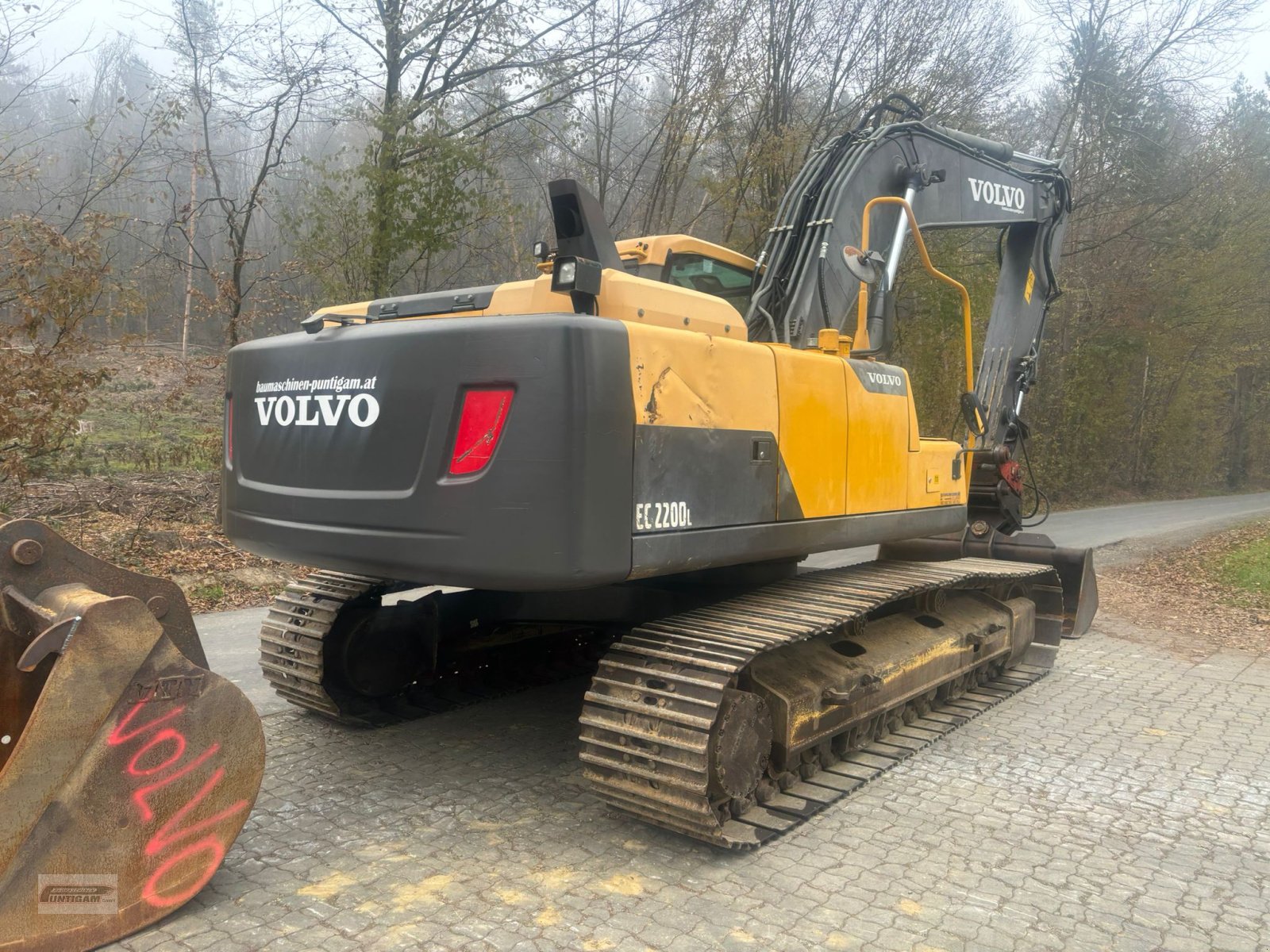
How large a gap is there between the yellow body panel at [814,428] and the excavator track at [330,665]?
1883 mm

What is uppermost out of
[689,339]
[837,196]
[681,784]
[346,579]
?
[837,196]

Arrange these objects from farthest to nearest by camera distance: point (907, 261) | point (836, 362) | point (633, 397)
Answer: point (907, 261)
point (836, 362)
point (633, 397)

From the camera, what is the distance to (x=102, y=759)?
258 cm

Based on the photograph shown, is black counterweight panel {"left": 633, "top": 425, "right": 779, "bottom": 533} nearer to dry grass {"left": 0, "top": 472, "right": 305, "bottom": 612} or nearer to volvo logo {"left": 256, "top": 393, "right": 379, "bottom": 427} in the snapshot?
volvo logo {"left": 256, "top": 393, "right": 379, "bottom": 427}

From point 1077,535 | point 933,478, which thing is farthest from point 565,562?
point 1077,535

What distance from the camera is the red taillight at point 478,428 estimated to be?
10.1 ft

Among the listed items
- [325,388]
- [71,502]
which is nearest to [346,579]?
[325,388]

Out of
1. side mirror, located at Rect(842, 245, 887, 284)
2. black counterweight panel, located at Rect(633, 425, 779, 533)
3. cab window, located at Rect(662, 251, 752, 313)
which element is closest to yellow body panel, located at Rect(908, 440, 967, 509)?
side mirror, located at Rect(842, 245, 887, 284)

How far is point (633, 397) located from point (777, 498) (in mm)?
896

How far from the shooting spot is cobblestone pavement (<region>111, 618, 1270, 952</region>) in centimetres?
283

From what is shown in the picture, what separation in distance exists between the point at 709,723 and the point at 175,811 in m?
1.60

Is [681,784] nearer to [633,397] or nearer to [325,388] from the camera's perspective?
[633,397]

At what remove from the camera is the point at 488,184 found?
11.5m

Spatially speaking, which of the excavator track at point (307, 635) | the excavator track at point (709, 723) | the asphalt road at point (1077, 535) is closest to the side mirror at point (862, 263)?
the excavator track at point (709, 723)
